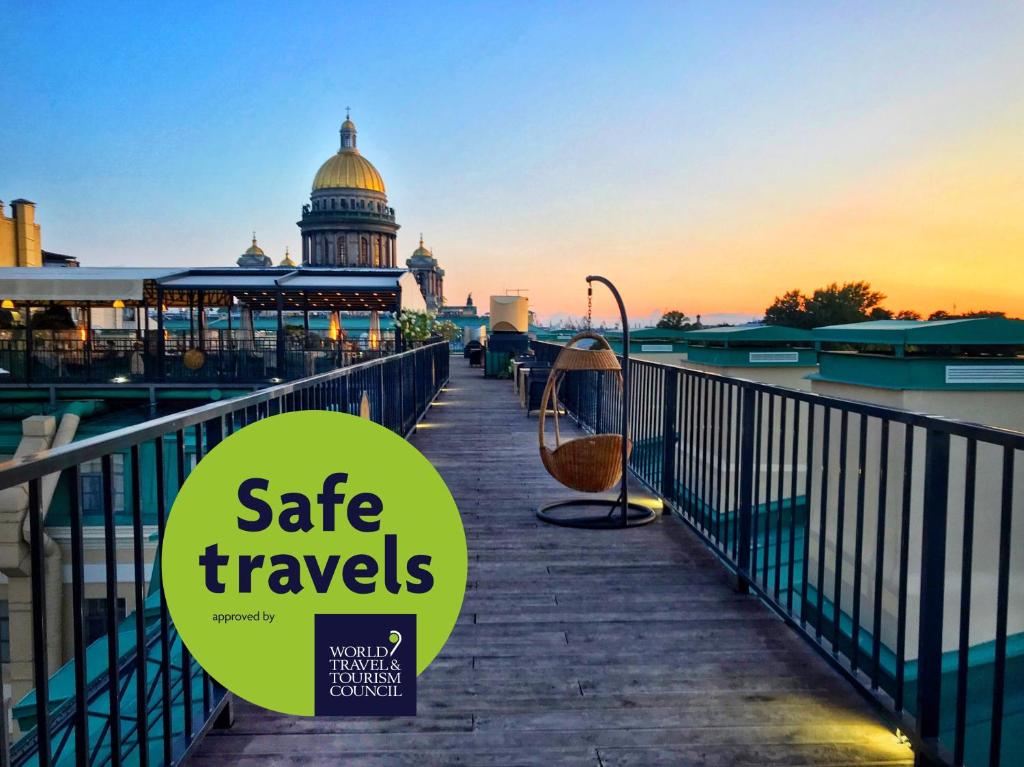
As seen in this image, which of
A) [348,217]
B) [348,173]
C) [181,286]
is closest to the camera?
[181,286]

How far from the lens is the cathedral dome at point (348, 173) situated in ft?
295

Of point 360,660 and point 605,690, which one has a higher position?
point 360,660

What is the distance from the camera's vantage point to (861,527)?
7.65ft

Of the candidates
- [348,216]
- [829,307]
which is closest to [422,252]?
[348,216]

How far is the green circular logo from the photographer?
69.9 inches

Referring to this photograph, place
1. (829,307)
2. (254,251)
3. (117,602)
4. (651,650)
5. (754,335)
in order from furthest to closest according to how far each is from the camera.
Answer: (254,251)
(829,307)
(754,335)
(651,650)
(117,602)

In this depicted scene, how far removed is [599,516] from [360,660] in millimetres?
3404

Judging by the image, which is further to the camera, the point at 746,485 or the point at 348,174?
the point at 348,174

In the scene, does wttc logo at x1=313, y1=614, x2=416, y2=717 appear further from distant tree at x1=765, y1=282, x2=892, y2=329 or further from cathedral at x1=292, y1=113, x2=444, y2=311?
cathedral at x1=292, y1=113, x2=444, y2=311

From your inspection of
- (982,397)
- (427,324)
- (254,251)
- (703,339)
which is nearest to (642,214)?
(703,339)

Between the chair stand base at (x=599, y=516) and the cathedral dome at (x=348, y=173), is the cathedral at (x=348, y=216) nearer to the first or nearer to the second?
the cathedral dome at (x=348, y=173)

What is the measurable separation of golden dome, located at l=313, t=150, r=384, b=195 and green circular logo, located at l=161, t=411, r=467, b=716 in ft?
307

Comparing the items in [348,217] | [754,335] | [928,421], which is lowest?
[928,421]

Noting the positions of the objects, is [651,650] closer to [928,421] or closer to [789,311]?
[928,421]
